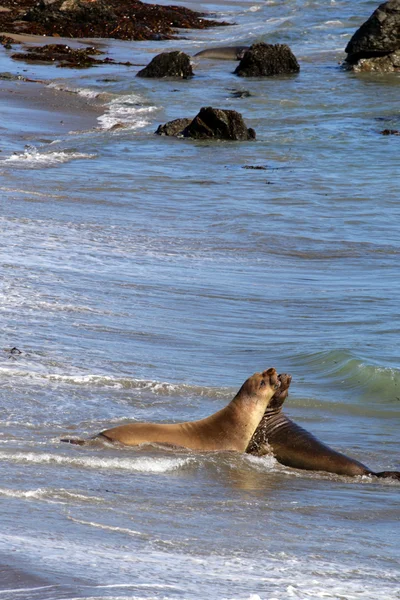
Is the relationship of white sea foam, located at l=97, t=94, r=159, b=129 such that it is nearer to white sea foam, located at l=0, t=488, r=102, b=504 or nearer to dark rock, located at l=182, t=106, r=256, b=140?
dark rock, located at l=182, t=106, r=256, b=140

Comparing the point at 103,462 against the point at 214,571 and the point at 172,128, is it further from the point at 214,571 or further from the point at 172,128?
the point at 172,128

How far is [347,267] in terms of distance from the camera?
10.6 meters

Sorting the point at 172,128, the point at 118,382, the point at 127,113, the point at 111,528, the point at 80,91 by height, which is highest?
the point at 80,91

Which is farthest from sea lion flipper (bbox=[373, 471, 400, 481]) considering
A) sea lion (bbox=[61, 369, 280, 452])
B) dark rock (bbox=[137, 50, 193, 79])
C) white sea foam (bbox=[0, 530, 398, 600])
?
dark rock (bbox=[137, 50, 193, 79])

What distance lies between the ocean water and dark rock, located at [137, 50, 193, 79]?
7.02 m

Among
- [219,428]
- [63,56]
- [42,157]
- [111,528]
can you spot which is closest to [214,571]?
[111,528]

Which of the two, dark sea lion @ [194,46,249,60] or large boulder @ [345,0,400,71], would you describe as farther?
dark sea lion @ [194,46,249,60]

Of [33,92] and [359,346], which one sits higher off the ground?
[33,92]

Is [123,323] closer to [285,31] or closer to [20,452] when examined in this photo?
[20,452]

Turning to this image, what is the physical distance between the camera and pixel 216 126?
18734 millimetres

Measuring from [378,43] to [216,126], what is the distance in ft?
36.0

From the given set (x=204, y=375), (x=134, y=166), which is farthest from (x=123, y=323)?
(x=134, y=166)

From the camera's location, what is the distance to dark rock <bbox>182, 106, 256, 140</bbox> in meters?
18.7

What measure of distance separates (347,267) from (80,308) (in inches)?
134
